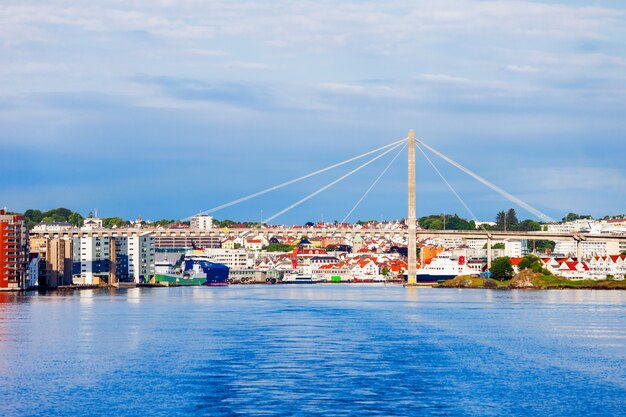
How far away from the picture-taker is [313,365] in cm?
2244

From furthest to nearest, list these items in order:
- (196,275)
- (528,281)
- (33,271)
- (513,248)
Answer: (513,248), (196,275), (33,271), (528,281)

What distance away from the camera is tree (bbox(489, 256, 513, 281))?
77.9 metres

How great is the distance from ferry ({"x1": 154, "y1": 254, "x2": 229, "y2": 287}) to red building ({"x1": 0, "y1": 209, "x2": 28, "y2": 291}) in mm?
28320

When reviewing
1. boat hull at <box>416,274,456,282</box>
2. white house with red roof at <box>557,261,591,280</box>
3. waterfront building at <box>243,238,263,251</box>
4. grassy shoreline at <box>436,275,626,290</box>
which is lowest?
grassy shoreline at <box>436,275,626,290</box>

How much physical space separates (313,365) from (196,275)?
8210 centimetres

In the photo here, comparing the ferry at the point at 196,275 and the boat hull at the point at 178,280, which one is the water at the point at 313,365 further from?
the ferry at the point at 196,275

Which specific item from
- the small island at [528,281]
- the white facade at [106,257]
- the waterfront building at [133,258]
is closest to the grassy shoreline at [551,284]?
the small island at [528,281]

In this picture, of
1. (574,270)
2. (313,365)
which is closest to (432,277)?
(574,270)

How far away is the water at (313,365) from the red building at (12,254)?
109ft

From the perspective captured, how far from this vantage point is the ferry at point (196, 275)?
102312 millimetres

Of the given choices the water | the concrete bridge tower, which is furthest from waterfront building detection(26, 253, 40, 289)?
the water

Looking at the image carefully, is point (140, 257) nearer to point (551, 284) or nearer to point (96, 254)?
point (96, 254)

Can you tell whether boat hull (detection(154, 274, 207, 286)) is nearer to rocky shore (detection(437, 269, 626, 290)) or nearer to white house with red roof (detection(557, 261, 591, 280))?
rocky shore (detection(437, 269, 626, 290))

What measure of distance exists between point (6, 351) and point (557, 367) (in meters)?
12.0
